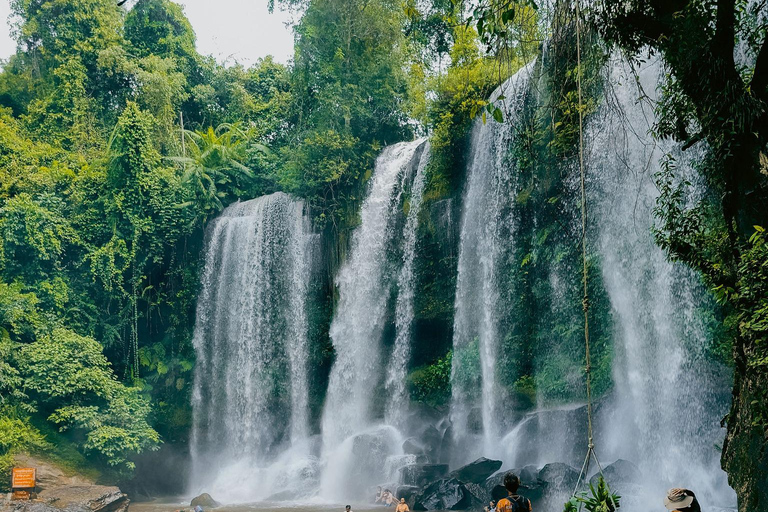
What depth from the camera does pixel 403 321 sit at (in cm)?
1750

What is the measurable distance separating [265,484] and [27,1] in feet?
68.5

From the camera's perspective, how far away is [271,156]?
75.4 ft

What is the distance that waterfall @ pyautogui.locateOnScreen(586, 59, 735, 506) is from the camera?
38.4 ft

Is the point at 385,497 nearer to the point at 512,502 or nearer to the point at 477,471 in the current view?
the point at 477,471

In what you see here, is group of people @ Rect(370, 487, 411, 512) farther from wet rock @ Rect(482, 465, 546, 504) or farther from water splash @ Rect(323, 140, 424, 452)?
water splash @ Rect(323, 140, 424, 452)

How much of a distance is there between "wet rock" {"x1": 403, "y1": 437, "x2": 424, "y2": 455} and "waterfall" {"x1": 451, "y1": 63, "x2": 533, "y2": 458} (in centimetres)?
88

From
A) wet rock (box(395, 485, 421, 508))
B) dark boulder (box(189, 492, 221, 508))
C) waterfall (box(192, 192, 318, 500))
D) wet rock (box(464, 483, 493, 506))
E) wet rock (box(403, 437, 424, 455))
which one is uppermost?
waterfall (box(192, 192, 318, 500))

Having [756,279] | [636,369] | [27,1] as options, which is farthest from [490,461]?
[27,1]

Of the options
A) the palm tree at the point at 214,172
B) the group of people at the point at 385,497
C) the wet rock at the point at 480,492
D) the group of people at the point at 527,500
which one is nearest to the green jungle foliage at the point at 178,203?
the palm tree at the point at 214,172

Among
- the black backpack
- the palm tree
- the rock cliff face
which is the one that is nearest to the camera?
the black backpack

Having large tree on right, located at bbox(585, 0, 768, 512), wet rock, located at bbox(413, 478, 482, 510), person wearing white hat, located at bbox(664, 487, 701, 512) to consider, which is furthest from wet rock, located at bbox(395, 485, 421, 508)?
person wearing white hat, located at bbox(664, 487, 701, 512)

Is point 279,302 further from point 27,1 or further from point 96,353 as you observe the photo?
point 27,1

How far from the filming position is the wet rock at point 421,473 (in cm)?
1414

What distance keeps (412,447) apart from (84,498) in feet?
23.3
